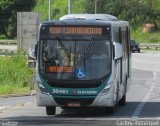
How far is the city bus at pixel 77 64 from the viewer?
67.8 ft

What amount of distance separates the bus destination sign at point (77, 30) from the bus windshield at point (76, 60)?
26 cm

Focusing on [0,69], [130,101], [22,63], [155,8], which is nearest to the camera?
[130,101]

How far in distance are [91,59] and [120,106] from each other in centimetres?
447

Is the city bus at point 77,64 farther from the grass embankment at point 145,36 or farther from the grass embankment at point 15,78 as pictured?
the grass embankment at point 145,36

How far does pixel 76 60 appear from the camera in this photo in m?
21.0

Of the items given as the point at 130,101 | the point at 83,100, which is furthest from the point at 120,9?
the point at 83,100

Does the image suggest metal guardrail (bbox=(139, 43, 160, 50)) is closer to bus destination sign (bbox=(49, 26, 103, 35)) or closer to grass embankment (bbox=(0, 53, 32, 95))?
grass embankment (bbox=(0, 53, 32, 95))

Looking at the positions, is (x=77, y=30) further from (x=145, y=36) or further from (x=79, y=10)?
(x=79, y=10)

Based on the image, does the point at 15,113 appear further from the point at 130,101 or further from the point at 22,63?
the point at 22,63

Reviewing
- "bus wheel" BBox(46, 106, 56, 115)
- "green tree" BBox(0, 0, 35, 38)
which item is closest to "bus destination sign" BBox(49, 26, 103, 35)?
"bus wheel" BBox(46, 106, 56, 115)

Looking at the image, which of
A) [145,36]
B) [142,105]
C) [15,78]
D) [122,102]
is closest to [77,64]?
[122,102]

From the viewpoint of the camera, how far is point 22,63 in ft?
156

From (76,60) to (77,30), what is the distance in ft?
3.10

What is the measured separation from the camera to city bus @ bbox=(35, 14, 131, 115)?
67.8 ft
